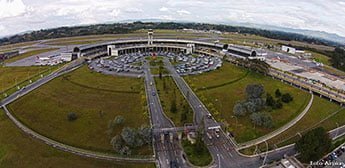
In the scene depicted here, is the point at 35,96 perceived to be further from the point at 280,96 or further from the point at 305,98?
the point at 305,98

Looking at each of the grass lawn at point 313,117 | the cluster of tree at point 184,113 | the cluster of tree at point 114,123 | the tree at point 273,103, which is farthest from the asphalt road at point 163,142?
the tree at point 273,103

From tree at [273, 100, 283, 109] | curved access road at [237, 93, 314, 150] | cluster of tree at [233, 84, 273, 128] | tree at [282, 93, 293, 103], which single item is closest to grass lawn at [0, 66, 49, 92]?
cluster of tree at [233, 84, 273, 128]

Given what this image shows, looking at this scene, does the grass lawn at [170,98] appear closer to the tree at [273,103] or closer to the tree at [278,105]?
the tree at [273,103]

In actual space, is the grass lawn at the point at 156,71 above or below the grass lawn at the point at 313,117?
above

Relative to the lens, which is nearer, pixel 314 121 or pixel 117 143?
pixel 117 143

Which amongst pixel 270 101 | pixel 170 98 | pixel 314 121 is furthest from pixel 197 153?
pixel 314 121

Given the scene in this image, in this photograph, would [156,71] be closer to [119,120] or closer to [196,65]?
[196,65]
